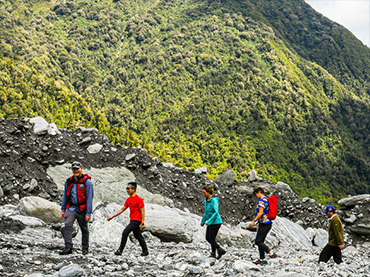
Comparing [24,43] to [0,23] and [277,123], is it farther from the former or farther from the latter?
[277,123]

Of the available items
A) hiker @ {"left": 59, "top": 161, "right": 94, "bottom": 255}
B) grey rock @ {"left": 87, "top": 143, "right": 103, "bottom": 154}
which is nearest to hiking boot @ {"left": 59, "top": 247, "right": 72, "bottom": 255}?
hiker @ {"left": 59, "top": 161, "right": 94, "bottom": 255}

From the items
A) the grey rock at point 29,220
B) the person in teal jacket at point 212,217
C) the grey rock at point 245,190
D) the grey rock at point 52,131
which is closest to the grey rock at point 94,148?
the grey rock at point 52,131

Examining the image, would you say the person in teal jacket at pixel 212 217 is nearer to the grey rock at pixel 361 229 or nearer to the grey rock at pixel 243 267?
the grey rock at pixel 243 267

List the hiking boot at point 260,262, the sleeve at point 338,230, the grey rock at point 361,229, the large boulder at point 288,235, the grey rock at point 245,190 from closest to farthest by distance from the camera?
1. the hiking boot at point 260,262
2. the sleeve at point 338,230
3. the large boulder at point 288,235
4. the grey rock at point 361,229
5. the grey rock at point 245,190

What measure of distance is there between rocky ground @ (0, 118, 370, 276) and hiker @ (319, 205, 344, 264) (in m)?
0.38

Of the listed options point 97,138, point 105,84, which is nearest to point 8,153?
point 97,138

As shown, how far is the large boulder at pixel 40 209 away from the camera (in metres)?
14.7

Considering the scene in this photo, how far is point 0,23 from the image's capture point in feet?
563

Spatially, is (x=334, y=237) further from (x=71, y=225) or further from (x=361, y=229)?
(x=361, y=229)

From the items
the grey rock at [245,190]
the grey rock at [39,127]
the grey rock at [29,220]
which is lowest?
the grey rock at [39,127]

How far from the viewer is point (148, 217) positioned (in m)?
16.0

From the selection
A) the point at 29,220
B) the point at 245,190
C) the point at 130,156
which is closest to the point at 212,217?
the point at 29,220

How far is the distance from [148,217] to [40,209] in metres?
4.94

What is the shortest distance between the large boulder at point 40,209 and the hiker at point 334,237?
37.4 ft
